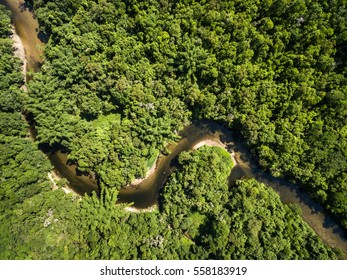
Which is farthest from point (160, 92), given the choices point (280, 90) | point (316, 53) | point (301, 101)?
point (316, 53)

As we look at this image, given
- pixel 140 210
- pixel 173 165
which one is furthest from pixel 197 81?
pixel 140 210

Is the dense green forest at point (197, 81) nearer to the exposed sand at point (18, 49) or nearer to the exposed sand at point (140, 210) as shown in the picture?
the exposed sand at point (140, 210)

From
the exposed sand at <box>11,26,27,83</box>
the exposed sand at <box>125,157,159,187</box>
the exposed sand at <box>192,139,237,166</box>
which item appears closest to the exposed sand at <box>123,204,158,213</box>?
the exposed sand at <box>125,157,159,187</box>

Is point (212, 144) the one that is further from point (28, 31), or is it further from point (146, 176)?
point (28, 31)

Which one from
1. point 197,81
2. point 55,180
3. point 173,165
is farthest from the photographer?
point 173,165

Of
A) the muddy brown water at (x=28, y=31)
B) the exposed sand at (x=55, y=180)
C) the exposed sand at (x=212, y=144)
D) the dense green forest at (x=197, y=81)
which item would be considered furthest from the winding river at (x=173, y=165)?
the dense green forest at (x=197, y=81)

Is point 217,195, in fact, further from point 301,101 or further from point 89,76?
point 89,76

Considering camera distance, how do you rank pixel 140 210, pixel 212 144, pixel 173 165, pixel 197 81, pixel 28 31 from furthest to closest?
pixel 28 31 → pixel 140 210 → pixel 173 165 → pixel 212 144 → pixel 197 81

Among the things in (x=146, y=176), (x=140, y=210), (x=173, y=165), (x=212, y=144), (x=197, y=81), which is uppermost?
(x=197, y=81)

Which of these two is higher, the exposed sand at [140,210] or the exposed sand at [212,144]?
the exposed sand at [212,144]
